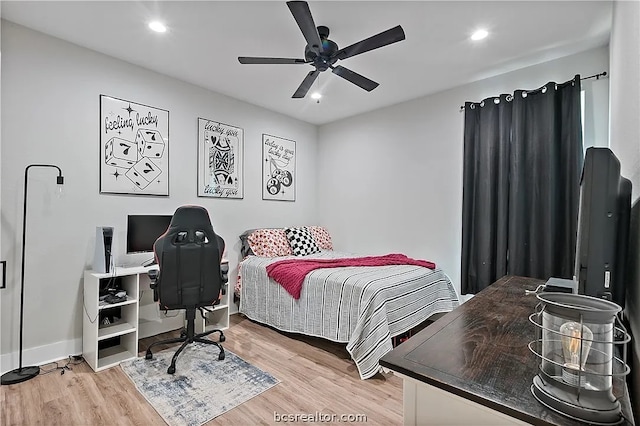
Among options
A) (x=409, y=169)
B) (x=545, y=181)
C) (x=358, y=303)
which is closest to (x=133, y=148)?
(x=358, y=303)

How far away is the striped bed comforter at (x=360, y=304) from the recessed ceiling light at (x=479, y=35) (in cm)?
207

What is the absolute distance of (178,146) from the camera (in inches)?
134

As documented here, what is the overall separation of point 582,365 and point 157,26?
121 inches

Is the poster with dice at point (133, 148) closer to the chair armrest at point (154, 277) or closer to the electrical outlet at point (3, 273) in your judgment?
the electrical outlet at point (3, 273)

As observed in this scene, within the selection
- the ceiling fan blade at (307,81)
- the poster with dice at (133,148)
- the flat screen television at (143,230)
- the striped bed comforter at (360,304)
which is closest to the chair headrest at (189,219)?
the flat screen television at (143,230)

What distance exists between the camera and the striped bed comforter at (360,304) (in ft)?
8.00

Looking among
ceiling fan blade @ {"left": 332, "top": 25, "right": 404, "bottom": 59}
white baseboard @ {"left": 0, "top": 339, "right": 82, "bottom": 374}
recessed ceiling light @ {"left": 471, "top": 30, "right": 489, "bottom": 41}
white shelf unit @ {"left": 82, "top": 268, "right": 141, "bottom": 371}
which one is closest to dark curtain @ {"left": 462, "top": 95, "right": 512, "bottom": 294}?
recessed ceiling light @ {"left": 471, "top": 30, "right": 489, "bottom": 41}

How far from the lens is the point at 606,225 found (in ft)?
3.14

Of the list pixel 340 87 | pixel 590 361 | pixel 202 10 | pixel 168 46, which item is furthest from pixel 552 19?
pixel 168 46

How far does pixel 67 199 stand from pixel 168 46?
1572 mm

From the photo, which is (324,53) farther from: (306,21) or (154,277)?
(154,277)

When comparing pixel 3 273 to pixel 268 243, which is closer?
pixel 3 273

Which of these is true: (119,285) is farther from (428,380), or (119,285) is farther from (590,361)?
(590,361)

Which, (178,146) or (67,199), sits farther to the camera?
(178,146)
